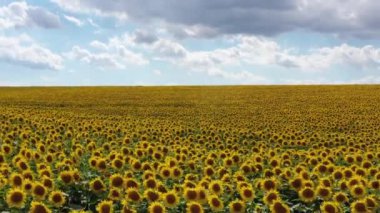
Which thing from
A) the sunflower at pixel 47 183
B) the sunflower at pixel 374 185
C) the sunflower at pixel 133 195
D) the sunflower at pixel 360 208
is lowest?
the sunflower at pixel 360 208

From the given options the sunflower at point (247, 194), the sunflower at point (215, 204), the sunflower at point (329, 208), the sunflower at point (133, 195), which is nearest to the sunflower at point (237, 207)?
the sunflower at point (215, 204)

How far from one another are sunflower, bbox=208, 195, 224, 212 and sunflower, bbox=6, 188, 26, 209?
264cm

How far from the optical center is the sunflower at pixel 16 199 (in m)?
8.16

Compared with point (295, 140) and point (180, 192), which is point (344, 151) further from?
point (180, 192)

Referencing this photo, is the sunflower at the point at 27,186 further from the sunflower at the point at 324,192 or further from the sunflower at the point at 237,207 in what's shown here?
the sunflower at the point at 324,192

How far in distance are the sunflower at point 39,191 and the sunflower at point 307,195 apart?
405 centimetres

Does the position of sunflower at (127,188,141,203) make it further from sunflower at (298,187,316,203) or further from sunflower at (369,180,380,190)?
sunflower at (369,180,380,190)

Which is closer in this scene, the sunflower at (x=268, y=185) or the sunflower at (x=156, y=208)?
the sunflower at (x=156, y=208)

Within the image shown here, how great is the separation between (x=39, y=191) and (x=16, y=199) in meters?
0.46

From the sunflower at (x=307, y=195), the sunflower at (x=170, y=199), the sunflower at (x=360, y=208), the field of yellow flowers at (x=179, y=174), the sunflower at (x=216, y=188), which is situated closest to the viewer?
the sunflower at (x=170, y=199)

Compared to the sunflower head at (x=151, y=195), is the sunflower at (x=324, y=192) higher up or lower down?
lower down

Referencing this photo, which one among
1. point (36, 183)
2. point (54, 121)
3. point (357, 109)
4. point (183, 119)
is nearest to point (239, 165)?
Answer: point (36, 183)

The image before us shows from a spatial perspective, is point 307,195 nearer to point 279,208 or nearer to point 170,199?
point 279,208

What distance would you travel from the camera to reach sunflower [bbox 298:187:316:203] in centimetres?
953
